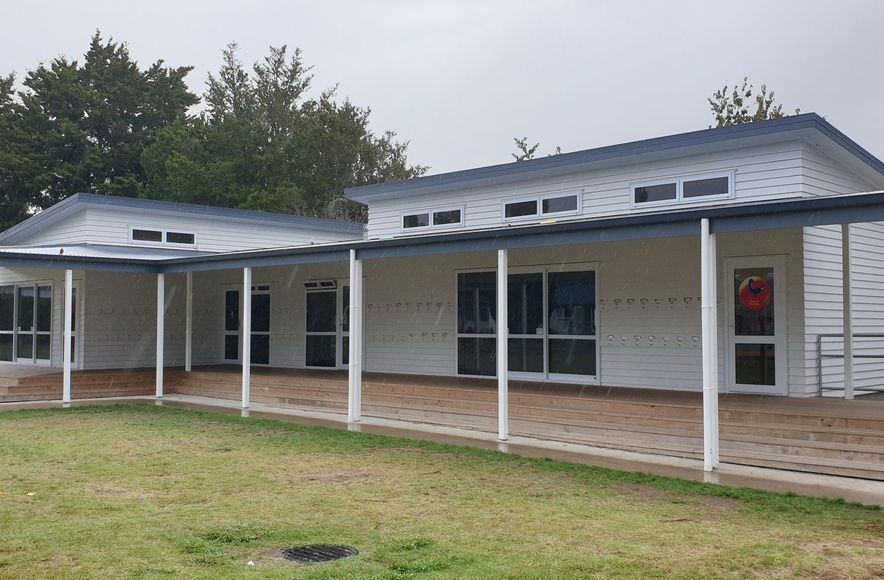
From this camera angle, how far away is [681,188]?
12.8m

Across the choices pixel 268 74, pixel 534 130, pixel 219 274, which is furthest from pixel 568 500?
pixel 268 74

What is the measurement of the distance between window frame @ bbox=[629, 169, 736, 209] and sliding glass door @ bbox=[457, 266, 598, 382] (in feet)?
4.81

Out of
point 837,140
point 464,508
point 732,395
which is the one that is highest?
point 837,140

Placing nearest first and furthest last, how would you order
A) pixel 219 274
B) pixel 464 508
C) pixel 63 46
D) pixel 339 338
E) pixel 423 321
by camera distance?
pixel 464 508, pixel 423 321, pixel 339 338, pixel 219 274, pixel 63 46

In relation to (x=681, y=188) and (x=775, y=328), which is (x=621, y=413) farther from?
(x=681, y=188)

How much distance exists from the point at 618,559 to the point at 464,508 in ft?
6.42

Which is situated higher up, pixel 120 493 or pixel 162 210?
pixel 162 210

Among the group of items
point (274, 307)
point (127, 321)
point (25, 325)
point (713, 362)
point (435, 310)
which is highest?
point (274, 307)

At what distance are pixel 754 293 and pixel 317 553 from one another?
7.46 metres

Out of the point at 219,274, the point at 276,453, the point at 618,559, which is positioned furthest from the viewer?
the point at 219,274

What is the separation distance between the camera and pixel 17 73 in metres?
42.3

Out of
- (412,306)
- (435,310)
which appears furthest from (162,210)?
(435,310)

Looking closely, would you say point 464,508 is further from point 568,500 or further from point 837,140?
point 837,140

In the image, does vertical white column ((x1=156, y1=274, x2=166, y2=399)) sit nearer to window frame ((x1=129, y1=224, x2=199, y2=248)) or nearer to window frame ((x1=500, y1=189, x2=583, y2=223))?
window frame ((x1=129, y1=224, x2=199, y2=248))
